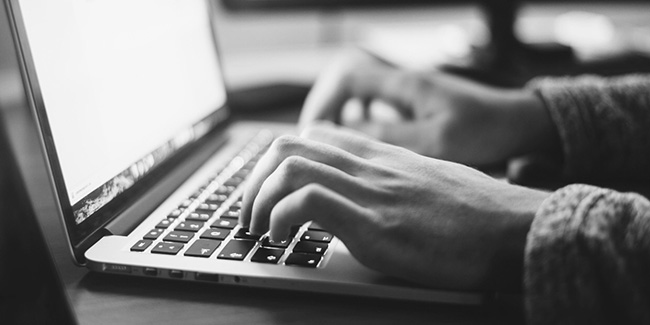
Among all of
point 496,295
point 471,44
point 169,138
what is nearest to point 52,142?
point 169,138

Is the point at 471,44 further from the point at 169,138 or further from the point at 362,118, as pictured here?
the point at 169,138

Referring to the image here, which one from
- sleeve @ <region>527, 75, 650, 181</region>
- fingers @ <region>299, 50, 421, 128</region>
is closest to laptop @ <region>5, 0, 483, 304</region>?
fingers @ <region>299, 50, 421, 128</region>

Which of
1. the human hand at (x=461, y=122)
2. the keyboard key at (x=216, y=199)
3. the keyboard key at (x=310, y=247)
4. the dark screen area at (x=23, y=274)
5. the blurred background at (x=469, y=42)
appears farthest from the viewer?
the blurred background at (x=469, y=42)

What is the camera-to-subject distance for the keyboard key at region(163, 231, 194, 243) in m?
0.43

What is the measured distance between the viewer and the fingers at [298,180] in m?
0.39

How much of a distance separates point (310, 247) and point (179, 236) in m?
0.10

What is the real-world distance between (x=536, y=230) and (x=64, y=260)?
35cm

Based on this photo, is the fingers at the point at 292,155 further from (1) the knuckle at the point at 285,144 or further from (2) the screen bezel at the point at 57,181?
(2) the screen bezel at the point at 57,181

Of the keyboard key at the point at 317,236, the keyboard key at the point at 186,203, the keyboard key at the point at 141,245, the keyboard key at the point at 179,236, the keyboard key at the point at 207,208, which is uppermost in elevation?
the keyboard key at the point at 141,245

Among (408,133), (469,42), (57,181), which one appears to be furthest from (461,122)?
(469,42)

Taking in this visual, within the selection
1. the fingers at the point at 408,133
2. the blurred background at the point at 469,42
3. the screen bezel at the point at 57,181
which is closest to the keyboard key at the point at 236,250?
the screen bezel at the point at 57,181

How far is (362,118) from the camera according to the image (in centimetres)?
68

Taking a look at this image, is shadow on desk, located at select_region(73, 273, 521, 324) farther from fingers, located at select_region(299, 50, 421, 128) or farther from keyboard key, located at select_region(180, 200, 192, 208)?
fingers, located at select_region(299, 50, 421, 128)

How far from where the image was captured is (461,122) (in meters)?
0.61
